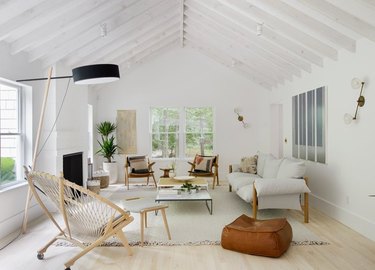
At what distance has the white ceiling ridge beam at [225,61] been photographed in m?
8.39

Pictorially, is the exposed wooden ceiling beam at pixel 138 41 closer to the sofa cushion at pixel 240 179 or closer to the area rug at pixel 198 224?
the area rug at pixel 198 224

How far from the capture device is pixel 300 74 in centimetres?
661

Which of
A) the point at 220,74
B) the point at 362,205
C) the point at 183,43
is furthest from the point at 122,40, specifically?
the point at 362,205

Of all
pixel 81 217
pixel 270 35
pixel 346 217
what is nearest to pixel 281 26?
pixel 270 35

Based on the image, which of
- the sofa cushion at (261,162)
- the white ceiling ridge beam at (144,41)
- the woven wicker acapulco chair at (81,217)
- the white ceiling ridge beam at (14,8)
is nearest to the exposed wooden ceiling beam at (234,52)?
the white ceiling ridge beam at (144,41)

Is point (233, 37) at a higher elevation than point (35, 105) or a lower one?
higher

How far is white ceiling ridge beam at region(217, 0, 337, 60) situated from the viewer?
4.89 m

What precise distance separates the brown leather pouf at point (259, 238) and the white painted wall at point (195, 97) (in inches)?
204

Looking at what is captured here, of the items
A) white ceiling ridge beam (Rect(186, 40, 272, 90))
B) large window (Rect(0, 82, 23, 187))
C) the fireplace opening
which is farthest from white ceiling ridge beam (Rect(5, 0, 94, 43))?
white ceiling ridge beam (Rect(186, 40, 272, 90))

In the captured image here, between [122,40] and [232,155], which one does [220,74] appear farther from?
[122,40]

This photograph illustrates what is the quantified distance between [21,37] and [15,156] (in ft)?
5.43

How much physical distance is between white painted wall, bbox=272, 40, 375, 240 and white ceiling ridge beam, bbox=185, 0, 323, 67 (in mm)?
274

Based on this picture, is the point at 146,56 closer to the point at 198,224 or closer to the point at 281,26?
the point at 281,26

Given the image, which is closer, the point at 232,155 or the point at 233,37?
the point at 233,37
